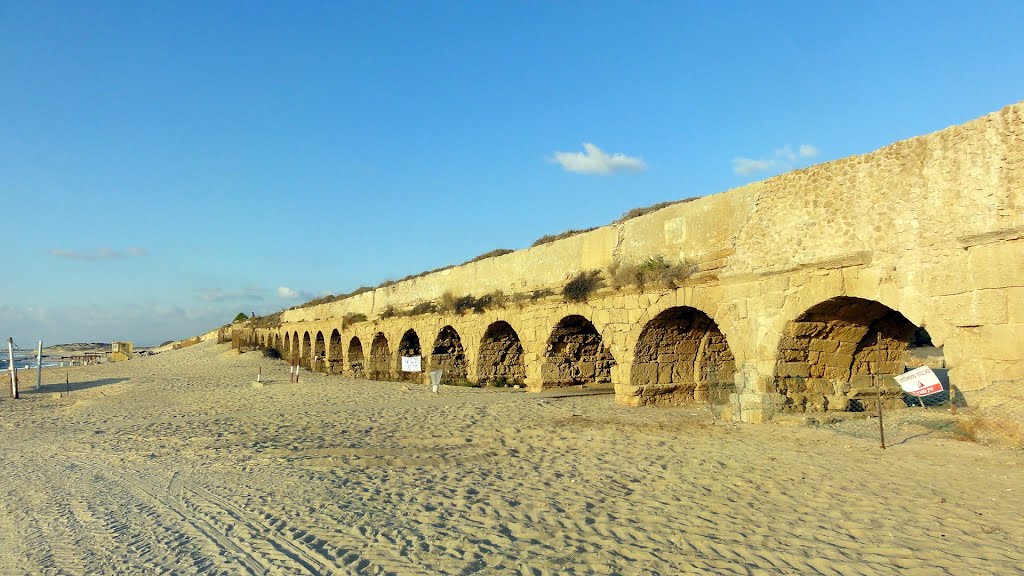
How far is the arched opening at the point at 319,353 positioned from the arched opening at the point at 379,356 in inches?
226

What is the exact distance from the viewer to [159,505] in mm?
5645

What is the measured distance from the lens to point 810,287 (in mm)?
8242

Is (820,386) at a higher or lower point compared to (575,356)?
lower

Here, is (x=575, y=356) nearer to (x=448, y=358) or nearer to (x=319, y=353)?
(x=448, y=358)

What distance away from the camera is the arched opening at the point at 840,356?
855 cm

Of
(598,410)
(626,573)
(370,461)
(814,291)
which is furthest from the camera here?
(598,410)

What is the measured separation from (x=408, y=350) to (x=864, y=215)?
1510cm

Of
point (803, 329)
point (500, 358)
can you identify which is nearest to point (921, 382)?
point (803, 329)

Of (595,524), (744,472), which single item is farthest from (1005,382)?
(595,524)

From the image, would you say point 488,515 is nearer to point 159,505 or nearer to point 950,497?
point 159,505

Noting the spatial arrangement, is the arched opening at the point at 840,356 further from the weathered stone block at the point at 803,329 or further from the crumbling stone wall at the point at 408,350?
the crumbling stone wall at the point at 408,350

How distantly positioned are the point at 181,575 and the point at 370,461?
3453 mm

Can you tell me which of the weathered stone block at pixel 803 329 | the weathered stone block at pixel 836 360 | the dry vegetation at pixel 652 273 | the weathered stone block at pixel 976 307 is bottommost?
the weathered stone block at pixel 836 360

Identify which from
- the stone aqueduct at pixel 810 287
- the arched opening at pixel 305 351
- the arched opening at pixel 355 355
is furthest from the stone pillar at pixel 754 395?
the arched opening at pixel 305 351
